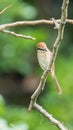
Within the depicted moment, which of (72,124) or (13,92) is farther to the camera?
(13,92)

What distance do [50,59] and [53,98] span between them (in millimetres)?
2402

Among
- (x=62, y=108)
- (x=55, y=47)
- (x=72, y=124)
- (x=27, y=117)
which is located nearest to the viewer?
(x=55, y=47)

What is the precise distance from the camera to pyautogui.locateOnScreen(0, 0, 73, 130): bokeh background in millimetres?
3053

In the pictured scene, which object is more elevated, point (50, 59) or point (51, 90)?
point (50, 59)

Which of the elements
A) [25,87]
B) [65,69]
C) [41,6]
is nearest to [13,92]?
[25,87]

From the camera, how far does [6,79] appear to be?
451 centimetres

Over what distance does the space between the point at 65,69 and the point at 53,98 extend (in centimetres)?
22

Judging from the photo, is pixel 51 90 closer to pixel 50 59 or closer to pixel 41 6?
pixel 41 6

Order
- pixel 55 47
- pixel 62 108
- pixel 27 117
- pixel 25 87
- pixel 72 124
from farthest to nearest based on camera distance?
pixel 25 87
pixel 62 108
pixel 72 124
pixel 27 117
pixel 55 47

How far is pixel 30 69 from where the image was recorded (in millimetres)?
3963

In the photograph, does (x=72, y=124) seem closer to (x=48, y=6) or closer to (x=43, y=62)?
(x=48, y=6)

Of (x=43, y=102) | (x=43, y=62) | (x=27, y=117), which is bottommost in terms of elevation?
(x=43, y=102)

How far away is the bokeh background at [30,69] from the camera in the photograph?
3.05 meters

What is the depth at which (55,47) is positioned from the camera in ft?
3.29
